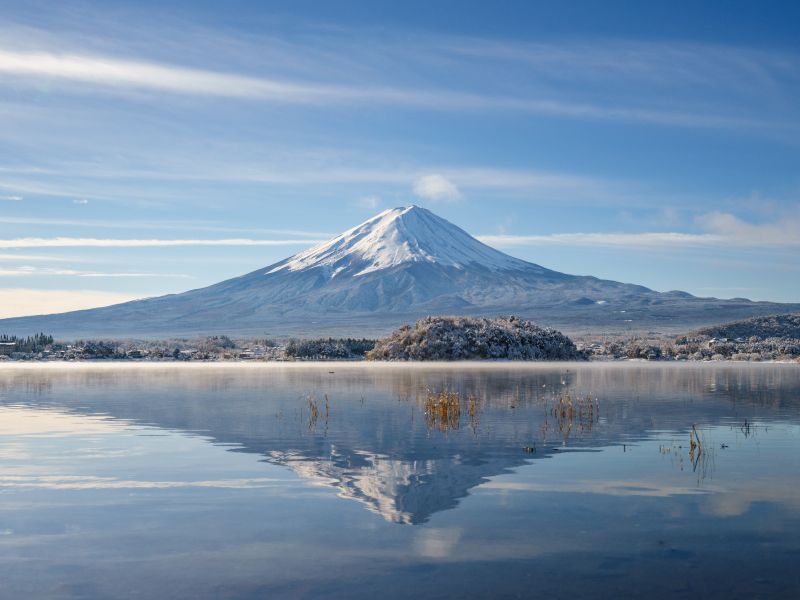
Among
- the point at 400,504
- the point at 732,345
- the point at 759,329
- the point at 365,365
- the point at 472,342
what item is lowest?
the point at 365,365

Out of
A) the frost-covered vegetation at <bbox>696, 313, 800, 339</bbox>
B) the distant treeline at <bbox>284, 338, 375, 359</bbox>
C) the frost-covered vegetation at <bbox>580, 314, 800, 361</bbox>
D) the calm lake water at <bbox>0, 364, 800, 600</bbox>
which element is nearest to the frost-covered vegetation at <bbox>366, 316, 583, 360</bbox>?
the distant treeline at <bbox>284, 338, 375, 359</bbox>

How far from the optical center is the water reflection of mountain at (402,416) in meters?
12.3

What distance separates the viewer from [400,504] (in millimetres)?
10227

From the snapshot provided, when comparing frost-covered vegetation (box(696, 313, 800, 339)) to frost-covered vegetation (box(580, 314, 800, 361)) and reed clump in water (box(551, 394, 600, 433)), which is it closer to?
frost-covered vegetation (box(580, 314, 800, 361))

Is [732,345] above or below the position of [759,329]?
below

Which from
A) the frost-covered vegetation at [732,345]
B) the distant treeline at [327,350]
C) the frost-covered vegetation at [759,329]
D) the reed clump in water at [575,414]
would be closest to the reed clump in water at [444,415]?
the reed clump in water at [575,414]

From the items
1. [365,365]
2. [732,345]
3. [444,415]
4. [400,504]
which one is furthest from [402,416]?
[732,345]

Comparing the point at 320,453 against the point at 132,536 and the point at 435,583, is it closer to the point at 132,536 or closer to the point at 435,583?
the point at 132,536

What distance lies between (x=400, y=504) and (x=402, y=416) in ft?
32.3

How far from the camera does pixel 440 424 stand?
60.2 ft

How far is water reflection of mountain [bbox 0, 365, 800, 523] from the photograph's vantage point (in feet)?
40.3

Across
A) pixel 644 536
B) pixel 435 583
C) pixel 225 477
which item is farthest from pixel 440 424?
pixel 435 583

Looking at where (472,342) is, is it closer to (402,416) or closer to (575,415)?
(575,415)

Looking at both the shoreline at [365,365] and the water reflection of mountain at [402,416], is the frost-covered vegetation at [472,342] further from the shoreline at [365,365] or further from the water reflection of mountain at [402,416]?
the water reflection of mountain at [402,416]
